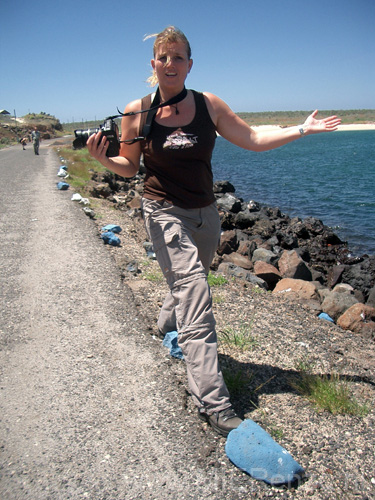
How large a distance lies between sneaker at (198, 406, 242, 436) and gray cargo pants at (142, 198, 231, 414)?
1.3 inches

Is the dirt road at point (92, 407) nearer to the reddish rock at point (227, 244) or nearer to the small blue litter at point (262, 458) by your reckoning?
the small blue litter at point (262, 458)

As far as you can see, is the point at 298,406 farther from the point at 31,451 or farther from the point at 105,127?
the point at 105,127

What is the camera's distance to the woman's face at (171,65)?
2854 mm

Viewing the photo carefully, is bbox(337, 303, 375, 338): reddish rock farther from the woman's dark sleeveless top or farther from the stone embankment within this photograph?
the woman's dark sleeveless top

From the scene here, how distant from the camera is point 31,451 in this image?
2.45 m

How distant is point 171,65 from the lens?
287 cm

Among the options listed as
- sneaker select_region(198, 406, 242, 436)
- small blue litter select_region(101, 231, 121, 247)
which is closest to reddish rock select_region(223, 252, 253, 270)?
small blue litter select_region(101, 231, 121, 247)

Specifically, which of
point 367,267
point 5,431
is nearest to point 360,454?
point 5,431

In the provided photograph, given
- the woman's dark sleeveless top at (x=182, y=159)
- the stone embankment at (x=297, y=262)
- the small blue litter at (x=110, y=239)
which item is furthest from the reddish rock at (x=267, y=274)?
the woman's dark sleeveless top at (x=182, y=159)

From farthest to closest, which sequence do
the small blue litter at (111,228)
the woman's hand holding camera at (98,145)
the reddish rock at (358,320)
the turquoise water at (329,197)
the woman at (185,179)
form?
the turquoise water at (329,197)
the small blue litter at (111,228)
the reddish rock at (358,320)
the woman's hand holding camera at (98,145)
the woman at (185,179)

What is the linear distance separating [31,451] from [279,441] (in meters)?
1.44

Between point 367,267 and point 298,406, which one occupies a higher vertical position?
point 298,406

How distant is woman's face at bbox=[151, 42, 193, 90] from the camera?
112 inches

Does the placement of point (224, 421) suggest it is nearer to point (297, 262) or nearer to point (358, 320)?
point (358, 320)
